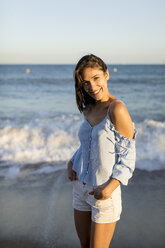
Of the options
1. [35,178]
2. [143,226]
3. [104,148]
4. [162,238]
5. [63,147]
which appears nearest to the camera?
[104,148]

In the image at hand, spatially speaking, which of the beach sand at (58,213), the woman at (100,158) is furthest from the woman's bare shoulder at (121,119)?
the beach sand at (58,213)

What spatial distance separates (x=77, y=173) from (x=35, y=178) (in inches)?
103

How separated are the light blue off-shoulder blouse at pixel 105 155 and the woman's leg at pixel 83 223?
11.6 inches

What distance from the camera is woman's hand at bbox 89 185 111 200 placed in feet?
5.55

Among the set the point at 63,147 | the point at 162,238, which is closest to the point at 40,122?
the point at 63,147

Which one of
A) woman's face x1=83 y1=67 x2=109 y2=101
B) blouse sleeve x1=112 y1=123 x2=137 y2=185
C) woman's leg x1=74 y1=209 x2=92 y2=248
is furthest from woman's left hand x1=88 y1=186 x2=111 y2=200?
woman's face x1=83 y1=67 x2=109 y2=101

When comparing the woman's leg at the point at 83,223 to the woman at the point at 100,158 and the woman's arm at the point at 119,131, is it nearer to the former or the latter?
the woman at the point at 100,158

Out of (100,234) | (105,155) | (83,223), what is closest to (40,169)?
(83,223)

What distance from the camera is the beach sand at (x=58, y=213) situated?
2945 mm

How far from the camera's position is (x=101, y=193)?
1695 mm

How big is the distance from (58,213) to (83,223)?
4.90 feet

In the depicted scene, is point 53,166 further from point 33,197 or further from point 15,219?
point 15,219

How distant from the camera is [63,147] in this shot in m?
6.39

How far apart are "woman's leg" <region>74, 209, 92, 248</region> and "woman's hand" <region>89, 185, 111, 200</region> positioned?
0.35 m
